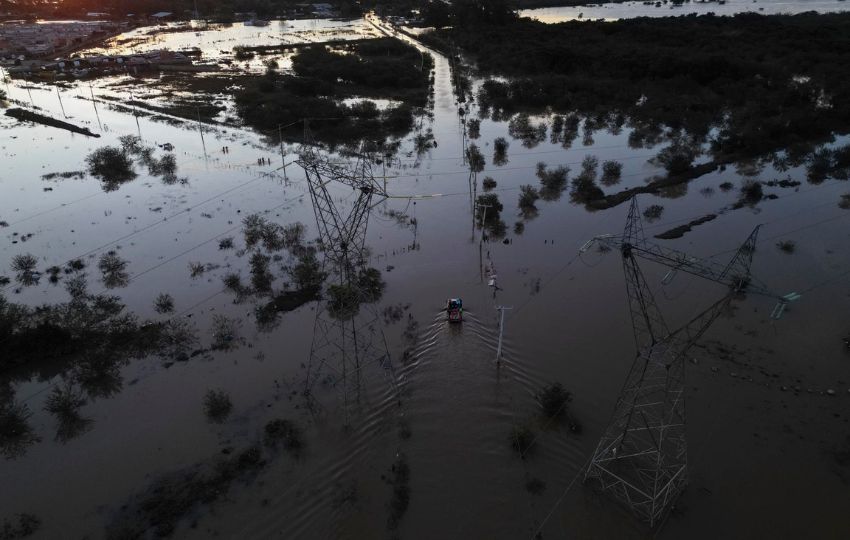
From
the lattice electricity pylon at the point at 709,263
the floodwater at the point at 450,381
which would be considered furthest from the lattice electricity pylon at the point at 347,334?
the lattice electricity pylon at the point at 709,263

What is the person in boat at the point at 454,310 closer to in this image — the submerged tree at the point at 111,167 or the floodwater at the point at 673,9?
the submerged tree at the point at 111,167

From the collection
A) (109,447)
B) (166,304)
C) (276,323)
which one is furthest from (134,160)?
(109,447)

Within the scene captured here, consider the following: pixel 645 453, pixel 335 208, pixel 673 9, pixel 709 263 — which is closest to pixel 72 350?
pixel 335 208

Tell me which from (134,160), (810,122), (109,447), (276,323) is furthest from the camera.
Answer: (810,122)

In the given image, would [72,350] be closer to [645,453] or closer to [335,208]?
[335,208]

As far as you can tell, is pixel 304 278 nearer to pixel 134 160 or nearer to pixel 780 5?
pixel 134 160

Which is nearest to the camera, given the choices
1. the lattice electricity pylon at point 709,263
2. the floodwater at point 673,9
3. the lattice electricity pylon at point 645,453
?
the lattice electricity pylon at point 709,263

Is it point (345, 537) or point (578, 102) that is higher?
point (578, 102)

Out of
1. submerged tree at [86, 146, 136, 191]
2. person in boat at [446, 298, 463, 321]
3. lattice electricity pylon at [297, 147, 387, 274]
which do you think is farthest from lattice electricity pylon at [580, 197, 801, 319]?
submerged tree at [86, 146, 136, 191]
